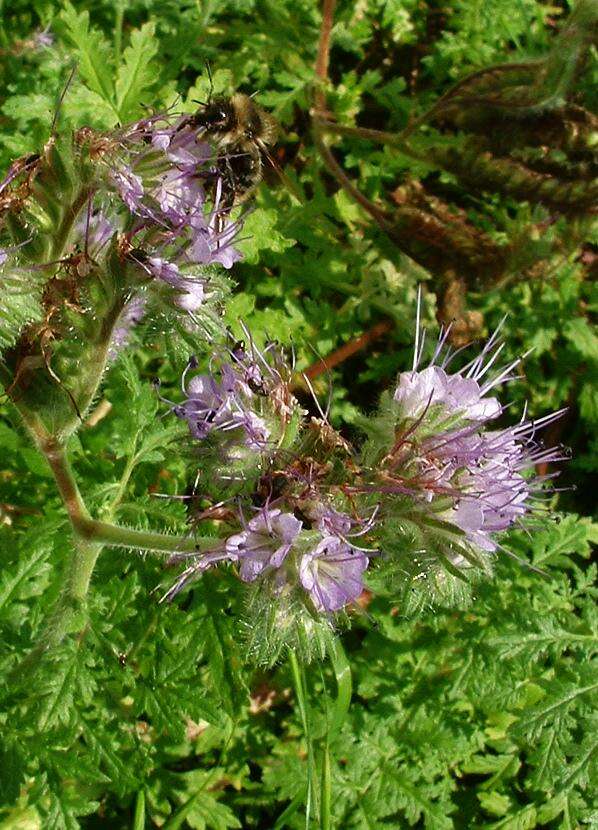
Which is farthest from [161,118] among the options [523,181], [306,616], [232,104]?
[523,181]

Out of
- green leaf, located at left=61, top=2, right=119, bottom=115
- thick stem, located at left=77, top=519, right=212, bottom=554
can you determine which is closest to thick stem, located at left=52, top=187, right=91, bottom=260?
thick stem, located at left=77, top=519, right=212, bottom=554

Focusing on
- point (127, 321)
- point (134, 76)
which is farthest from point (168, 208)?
point (134, 76)

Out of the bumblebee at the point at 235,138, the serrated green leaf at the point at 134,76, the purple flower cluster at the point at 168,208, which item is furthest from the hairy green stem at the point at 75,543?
the serrated green leaf at the point at 134,76

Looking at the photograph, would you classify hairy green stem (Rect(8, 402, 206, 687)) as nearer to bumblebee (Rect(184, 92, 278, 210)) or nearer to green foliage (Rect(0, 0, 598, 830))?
green foliage (Rect(0, 0, 598, 830))

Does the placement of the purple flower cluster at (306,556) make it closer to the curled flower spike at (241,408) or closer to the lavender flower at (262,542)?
the lavender flower at (262,542)

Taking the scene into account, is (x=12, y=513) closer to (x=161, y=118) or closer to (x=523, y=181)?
(x=161, y=118)
